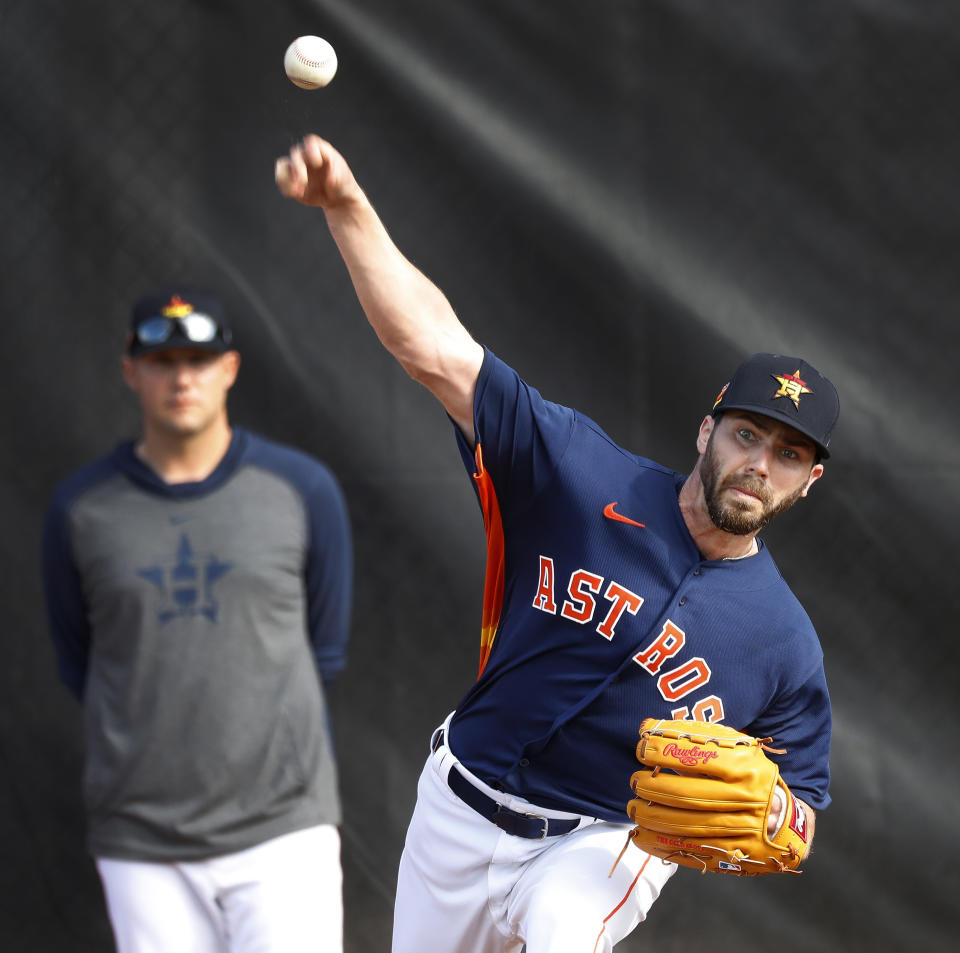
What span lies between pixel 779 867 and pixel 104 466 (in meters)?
1.57

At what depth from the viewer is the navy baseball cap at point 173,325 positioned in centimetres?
250

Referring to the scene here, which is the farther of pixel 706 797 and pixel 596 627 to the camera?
pixel 596 627

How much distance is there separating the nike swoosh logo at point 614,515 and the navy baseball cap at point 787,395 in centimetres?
30

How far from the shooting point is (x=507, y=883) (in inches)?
98.6

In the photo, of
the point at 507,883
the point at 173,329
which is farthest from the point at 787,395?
the point at 173,329

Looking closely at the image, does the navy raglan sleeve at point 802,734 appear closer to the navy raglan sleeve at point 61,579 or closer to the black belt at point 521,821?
the black belt at point 521,821

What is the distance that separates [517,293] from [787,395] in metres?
1.06

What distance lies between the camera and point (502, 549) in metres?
2.60

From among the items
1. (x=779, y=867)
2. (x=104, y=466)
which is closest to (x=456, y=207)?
(x=104, y=466)

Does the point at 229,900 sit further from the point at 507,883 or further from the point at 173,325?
the point at 173,325

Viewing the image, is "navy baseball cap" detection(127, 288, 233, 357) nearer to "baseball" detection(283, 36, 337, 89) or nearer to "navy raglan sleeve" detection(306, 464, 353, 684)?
"navy raglan sleeve" detection(306, 464, 353, 684)

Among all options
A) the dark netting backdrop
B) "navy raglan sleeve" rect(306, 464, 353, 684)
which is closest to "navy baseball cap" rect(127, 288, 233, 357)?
"navy raglan sleeve" rect(306, 464, 353, 684)

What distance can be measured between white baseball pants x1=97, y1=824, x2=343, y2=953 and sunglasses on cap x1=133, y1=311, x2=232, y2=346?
1.03 metres

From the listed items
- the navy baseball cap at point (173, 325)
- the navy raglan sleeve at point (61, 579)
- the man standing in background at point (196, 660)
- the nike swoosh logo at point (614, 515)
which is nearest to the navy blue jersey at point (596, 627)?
the nike swoosh logo at point (614, 515)
